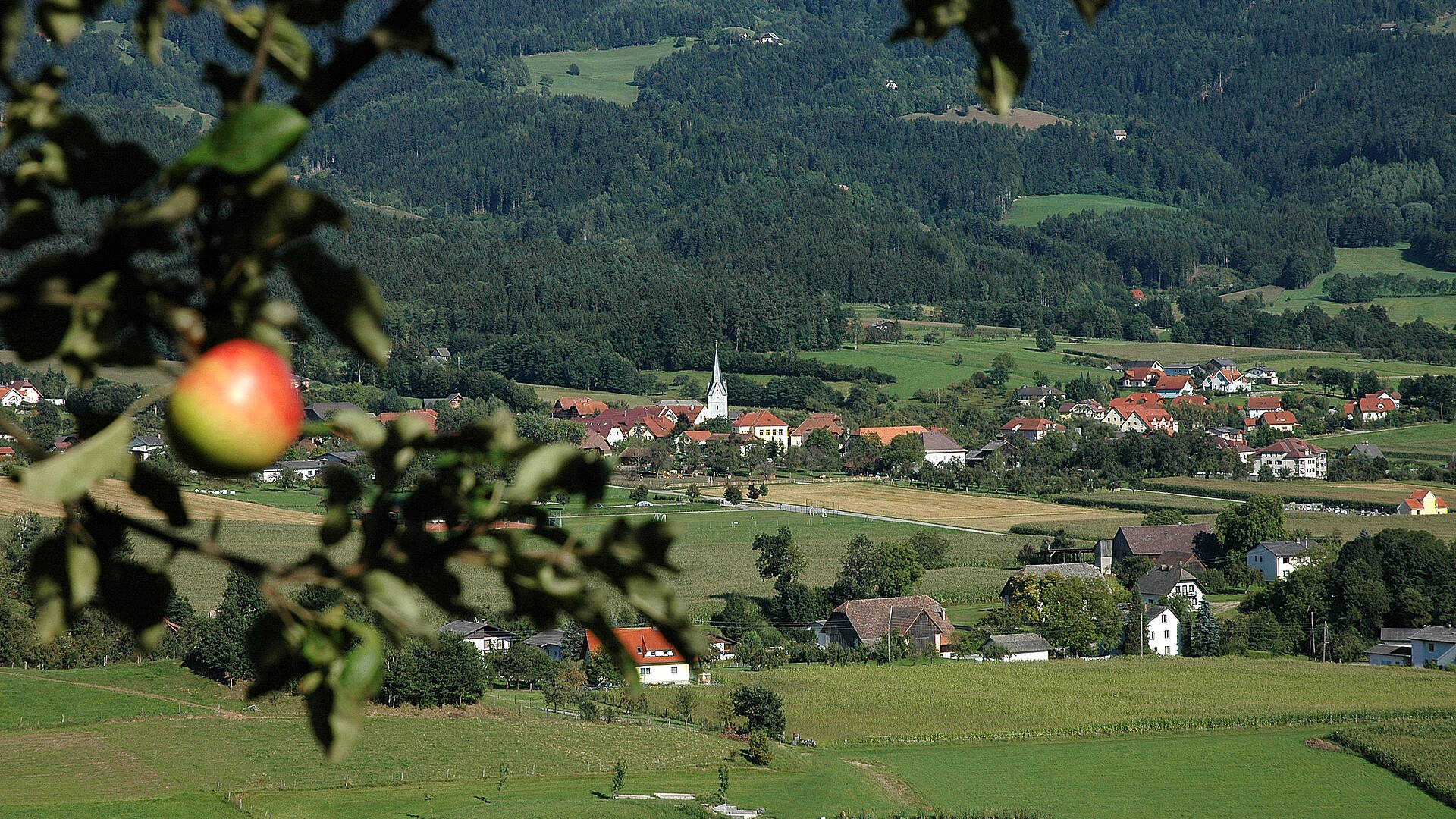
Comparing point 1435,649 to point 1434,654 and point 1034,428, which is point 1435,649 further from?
point 1034,428

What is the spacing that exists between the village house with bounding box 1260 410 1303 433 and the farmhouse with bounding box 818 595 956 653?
190 feet

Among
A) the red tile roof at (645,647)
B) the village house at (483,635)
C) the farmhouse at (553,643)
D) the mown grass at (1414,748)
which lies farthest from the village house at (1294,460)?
the village house at (483,635)

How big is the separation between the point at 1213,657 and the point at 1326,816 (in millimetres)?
17783

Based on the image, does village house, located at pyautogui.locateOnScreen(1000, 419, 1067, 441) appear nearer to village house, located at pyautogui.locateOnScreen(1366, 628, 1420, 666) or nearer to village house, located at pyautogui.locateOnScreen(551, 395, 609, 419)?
village house, located at pyautogui.locateOnScreen(551, 395, 609, 419)

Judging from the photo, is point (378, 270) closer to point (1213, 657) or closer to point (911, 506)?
point (911, 506)

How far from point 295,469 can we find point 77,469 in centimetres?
8203

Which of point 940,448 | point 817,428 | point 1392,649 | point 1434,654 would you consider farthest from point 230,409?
point 817,428

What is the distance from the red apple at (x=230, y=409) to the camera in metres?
1.10

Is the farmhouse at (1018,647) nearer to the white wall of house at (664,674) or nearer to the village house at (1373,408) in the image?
the white wall of house at (664,674)

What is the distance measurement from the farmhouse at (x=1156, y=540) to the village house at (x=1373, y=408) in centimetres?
4426

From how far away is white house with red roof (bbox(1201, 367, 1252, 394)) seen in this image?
119 m

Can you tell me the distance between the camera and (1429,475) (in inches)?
3140

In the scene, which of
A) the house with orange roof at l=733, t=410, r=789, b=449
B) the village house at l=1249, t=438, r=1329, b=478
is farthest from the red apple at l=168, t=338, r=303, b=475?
the house with orange roof at l=733, t=410, r=789, b=449

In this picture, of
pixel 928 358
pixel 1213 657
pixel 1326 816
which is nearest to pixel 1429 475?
pixel 1213 657
